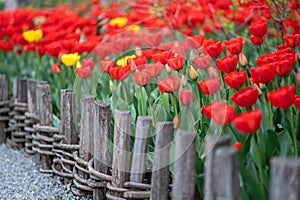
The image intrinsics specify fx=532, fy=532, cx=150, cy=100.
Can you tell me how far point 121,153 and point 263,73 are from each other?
0.75 meters

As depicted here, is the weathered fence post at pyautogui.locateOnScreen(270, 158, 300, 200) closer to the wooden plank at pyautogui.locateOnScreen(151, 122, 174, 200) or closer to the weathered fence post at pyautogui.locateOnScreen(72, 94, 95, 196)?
the wooden plank at pyautogui.locateOnScreen(151, 122, 174, 200)

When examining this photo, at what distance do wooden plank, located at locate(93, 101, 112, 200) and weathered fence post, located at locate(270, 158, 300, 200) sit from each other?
3.90 feet

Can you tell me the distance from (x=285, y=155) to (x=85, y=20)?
9.21ft

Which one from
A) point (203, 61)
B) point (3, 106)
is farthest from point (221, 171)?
point (3, 106)

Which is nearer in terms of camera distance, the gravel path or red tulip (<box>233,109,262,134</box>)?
red tulip (<box>233,109,262,134</box>)

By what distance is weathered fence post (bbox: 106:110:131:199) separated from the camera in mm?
2453

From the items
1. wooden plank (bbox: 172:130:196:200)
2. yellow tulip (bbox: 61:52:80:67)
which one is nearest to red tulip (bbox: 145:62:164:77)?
wooden plank (bbox: 172:130:196:200)

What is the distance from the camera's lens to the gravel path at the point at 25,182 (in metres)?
2.98

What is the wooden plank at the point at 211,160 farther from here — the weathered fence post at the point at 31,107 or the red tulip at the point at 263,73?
the weathered fence post at the point at 31,107

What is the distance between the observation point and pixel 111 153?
2732 mm

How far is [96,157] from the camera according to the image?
271 centimetres

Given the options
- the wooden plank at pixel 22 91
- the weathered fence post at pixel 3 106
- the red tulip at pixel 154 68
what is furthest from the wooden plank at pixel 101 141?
the weathered fence post at pixel 3 106

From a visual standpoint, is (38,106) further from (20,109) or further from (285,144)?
(285,144)

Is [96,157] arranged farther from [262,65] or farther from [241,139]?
[262,65]
